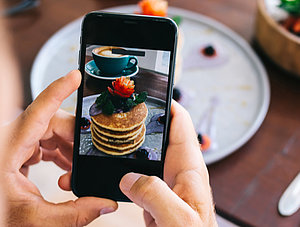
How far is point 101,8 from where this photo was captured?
806 millimetres

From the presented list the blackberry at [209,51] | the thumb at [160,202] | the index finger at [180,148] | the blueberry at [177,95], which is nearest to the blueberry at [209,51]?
the blackberry at [209,51]

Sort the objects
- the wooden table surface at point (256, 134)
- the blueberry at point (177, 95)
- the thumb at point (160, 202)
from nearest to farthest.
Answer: the thumb at point (160, 202)
the wooden table surface at point (256, 134)
the blueberry at point (177, 95)

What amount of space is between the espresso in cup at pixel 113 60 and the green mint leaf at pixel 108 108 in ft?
0.11

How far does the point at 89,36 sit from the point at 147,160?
157mm

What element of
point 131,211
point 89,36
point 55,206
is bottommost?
point 131,211

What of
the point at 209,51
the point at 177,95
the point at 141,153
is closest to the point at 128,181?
the point at 141,153

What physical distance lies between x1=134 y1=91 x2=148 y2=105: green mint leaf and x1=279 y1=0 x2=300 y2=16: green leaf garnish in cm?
39

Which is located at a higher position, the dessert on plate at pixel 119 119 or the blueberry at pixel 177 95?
the dessert on plate at pixel 119 119

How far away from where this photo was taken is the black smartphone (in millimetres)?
406

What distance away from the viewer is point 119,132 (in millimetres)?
433

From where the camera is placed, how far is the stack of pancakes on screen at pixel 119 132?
0.42 metres

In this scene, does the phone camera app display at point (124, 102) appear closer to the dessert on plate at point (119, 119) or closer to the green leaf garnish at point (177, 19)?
the dessert on plate at point (119, 119)

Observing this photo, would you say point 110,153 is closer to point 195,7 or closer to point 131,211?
point 131,211

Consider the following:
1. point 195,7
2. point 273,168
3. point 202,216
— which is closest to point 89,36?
point 202,216
